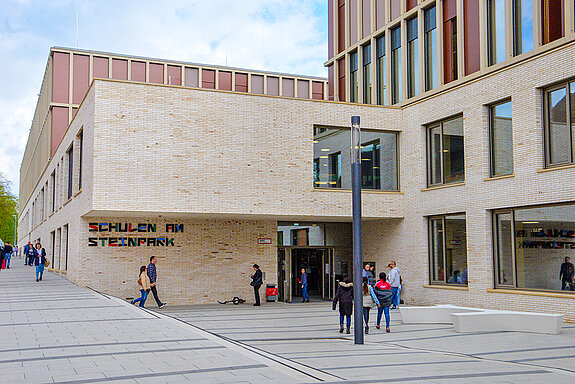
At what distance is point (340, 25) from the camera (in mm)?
30891

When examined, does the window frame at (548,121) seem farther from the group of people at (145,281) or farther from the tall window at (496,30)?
the group of people at (145,281)

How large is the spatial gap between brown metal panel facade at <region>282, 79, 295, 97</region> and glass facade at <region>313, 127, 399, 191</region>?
2628cm

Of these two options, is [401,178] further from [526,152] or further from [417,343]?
[417,343]

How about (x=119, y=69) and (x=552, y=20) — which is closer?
(x=552, y=20)

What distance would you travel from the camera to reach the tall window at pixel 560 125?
1725cm

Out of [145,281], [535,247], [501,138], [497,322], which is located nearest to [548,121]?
[501,138]

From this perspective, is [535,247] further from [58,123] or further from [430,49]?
[58,123]

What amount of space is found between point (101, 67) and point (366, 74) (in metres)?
24.3

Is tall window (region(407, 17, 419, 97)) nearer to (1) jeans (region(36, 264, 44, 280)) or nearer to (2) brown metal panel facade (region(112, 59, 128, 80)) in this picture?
(1) jeans (region(36, 264, 44, 280))

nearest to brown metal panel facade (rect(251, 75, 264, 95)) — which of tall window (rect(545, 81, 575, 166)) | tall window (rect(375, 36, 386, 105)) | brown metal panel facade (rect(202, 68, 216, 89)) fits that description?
brown metal panel facade (rect(202, 68, 216, 89))

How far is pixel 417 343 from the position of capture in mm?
13359

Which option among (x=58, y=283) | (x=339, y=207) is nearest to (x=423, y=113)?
(x=339, y=207)

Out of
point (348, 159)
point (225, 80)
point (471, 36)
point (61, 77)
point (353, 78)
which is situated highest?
point (225, 80)

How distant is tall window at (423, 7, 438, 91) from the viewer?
2361cm
